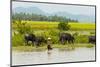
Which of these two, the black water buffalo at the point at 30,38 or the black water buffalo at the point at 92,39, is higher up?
the black water buffalo at the point at 30,38

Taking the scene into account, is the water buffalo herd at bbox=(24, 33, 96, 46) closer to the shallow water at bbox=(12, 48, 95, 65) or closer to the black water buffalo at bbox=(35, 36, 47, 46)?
the black water buffalo at bbox=(35, 36, 47, 46)

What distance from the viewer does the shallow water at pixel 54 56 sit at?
2599 mm

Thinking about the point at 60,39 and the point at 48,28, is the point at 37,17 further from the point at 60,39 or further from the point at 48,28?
the point at 60,39

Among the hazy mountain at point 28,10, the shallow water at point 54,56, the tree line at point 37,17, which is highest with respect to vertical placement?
the hazy mountain at point 28,10

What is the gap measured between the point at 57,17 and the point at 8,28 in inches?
25.1

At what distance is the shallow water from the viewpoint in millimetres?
2599

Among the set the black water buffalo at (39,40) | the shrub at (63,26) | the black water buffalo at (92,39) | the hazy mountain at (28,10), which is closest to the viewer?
the hazy mountain at (28,10)

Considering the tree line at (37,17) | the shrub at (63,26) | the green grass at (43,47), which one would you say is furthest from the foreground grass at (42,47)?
the tree line at (37,17)

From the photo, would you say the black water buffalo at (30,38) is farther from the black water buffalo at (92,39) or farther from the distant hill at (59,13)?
the black water buffalo at (92,39)

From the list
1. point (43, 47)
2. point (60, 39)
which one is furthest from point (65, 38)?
point (43, 47)

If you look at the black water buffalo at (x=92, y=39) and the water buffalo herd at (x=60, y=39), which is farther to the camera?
the black water buffalo at (x=92, y=39)

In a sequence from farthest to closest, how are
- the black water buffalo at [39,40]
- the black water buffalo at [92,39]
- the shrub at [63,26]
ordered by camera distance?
the black water buffalo at [92,39], the shrub at [63,26], the black water buffalo at [39,40]

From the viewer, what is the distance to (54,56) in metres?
2.78

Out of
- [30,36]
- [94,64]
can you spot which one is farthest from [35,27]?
[94,64]
